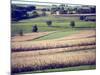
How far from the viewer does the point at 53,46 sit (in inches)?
70.0

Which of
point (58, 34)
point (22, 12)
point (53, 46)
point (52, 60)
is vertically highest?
point (22, 12)

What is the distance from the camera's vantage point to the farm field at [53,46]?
168 centimetres

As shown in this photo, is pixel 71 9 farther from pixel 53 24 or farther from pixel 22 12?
pixel 22 12

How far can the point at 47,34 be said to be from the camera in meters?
1.77

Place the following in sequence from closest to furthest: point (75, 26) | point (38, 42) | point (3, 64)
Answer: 1. point (3, 64)
2. point (38, 42)
3. point (75, 26)

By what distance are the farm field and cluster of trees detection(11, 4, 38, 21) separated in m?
0.04

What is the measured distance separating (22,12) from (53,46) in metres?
0.43

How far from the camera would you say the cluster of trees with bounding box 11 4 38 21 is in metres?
1.65

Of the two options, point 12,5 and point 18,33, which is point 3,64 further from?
point 12,5

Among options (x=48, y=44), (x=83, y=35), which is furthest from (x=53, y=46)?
(x=83, y=35)

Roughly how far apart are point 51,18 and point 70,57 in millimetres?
421

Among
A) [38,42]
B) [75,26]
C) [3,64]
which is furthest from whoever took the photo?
[75,26]

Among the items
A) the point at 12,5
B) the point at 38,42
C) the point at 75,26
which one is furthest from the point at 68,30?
the point at 12,5
